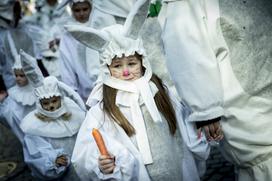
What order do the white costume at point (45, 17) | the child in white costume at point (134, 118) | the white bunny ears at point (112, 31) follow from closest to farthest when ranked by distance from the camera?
the child in white costume at point (134, 118), the white bunny ears at point (112, 31), the white costume at point (45, 17)

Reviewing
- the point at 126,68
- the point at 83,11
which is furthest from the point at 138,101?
the point at 83,11

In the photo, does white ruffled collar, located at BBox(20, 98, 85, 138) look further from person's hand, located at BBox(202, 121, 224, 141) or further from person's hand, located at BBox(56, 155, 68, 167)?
person's hand, located at BBox(202, 121, 224, 141)

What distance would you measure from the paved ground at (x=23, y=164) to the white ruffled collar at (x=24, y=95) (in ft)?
3.15

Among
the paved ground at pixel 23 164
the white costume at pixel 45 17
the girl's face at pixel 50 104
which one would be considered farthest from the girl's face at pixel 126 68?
the white costume at pixel 45 17

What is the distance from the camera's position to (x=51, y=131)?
488 centimetres

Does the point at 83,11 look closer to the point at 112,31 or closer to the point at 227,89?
the point at 112,31

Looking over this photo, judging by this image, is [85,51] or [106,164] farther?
[85,51]

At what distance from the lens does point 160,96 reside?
351 cm

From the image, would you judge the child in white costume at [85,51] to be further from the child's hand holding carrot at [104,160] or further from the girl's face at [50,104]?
the child's hand holding carrot at [104,160]

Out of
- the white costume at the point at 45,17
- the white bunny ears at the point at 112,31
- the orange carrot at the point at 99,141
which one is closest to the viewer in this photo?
the orange carrot at the point at 99,141

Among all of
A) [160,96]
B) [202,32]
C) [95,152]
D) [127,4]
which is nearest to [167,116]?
[160,96]

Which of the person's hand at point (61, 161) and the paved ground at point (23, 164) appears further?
the paved ground at point (23, 164)

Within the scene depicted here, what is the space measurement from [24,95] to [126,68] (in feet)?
10.5

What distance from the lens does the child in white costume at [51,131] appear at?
184 inches
